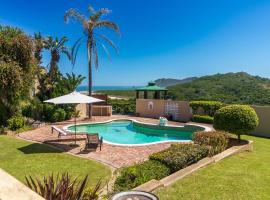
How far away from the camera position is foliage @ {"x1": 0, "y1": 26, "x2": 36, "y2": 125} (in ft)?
55.0

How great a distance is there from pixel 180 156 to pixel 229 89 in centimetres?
3920

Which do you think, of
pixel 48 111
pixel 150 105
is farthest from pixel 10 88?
pixel 150 105

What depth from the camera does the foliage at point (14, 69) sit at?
55.0 ft

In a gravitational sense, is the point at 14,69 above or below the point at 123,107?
above

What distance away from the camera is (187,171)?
8.03 metres

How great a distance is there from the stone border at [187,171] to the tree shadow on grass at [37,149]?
6266mm

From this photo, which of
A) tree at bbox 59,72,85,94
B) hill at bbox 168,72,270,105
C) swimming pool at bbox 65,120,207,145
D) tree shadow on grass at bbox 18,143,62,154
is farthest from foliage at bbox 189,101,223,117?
hill at bbox 168,72,270,105

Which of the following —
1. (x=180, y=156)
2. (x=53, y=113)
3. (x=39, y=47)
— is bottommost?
(x=180, y=156)

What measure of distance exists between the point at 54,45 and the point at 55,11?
6.73m

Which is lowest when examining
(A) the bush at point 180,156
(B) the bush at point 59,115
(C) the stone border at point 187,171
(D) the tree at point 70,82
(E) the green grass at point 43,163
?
(E) the green grass at point 43,163

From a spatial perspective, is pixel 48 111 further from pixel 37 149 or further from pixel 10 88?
pixel 37 149

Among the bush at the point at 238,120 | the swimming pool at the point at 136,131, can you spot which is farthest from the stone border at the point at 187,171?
the swimming pool at the point at 136,131

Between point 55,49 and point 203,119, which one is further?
point 55,49

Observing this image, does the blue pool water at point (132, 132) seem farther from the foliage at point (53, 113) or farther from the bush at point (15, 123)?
the bush at point (15, 123)
